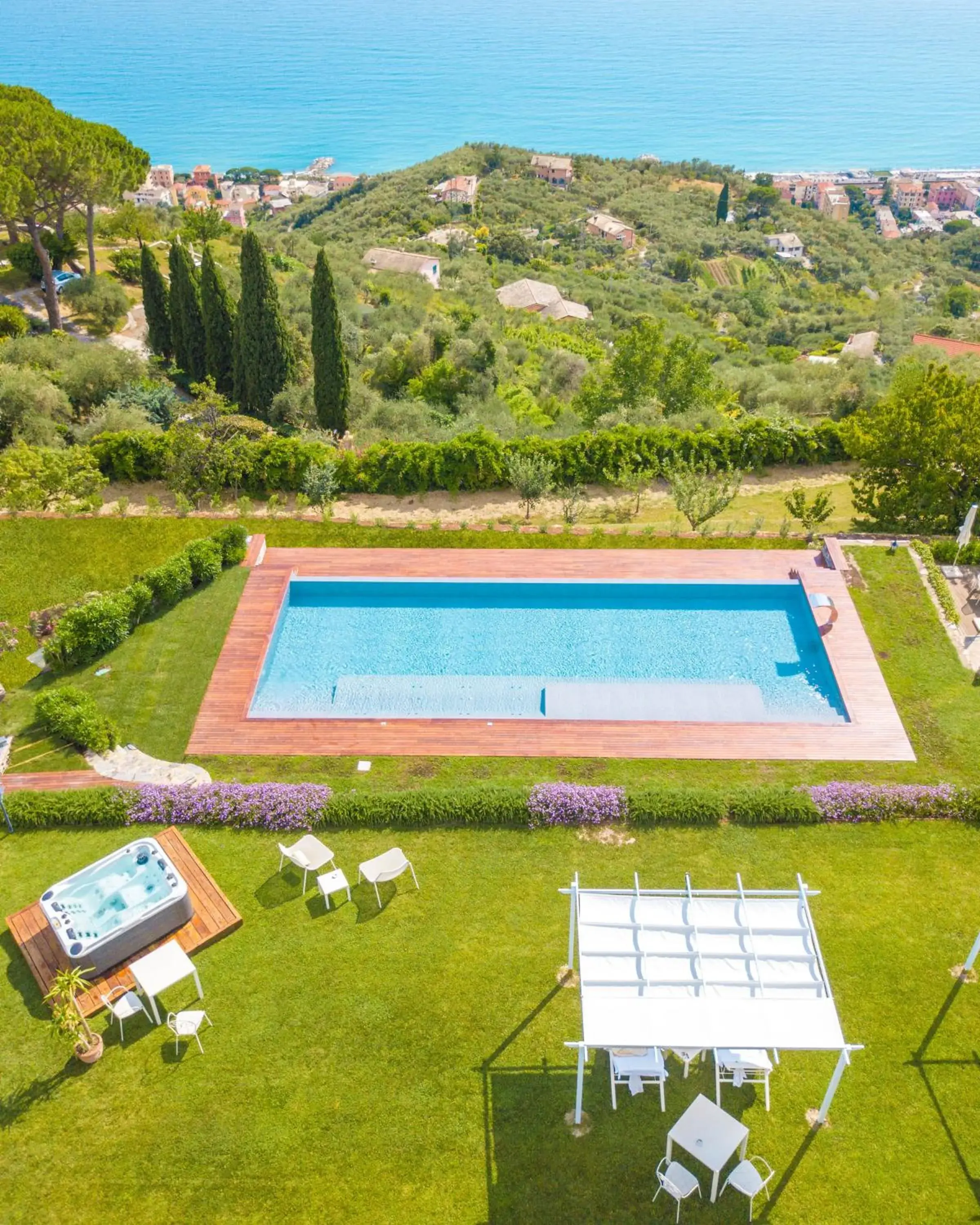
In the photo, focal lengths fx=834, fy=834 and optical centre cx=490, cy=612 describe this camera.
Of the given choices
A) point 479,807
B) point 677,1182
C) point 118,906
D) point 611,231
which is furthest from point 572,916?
point 611,231

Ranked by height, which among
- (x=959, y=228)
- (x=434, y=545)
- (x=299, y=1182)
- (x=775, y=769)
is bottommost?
(x=299, y=1182)

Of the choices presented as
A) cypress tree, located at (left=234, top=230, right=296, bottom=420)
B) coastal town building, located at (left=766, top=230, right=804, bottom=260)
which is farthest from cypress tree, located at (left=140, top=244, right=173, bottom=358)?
coastal town building, located at (left=766, top=230, right=804, bottom=260)

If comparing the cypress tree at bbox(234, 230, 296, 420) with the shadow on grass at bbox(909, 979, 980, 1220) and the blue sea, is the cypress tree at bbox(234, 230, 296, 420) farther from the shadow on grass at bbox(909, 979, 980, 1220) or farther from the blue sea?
the blue sea

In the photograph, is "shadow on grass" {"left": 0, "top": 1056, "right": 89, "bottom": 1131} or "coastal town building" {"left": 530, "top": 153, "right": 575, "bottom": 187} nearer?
"shadow on grass" {"left": 0, "top": 1056, "right": 89, "bottom": 1131}

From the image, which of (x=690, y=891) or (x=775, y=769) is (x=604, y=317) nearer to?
(x=775, y=769)

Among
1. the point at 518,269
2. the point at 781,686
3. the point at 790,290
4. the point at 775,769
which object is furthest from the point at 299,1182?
the point at 790,290

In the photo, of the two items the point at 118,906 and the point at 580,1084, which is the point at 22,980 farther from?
the point at 580,1084
